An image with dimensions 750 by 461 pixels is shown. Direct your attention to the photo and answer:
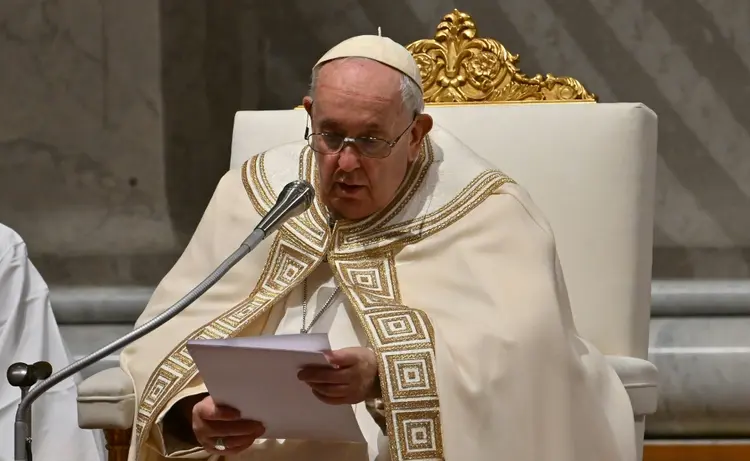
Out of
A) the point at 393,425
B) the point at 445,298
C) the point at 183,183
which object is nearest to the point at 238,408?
the point at 393,425

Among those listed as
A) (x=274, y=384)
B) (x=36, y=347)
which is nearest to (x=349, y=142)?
(x=274, y=384)

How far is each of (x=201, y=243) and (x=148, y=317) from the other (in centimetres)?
25

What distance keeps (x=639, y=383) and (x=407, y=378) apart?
2.14 ft

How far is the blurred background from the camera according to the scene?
13.5ft

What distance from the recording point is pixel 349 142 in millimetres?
2648

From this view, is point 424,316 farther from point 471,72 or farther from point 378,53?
point 471,72

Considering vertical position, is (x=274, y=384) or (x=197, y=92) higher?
(x=197, y=92)

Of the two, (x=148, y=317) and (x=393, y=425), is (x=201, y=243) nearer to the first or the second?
(x=148, y=317)

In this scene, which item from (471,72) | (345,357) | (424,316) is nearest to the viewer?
(345,357)

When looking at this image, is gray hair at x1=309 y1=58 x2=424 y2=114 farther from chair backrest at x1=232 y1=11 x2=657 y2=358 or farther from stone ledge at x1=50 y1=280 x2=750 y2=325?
stone ledge at x1=50 y1=280 x2=750 y2=325

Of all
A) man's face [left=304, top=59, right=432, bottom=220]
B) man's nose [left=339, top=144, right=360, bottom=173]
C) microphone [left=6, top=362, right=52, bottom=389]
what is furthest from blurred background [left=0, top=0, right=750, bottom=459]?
microphone [left=6, top=362, right=52, bottom=389]

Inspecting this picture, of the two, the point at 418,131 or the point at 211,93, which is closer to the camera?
the point at 418,131

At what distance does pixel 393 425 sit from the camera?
2379 mm

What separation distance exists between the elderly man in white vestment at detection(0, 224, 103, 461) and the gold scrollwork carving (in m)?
1.29
